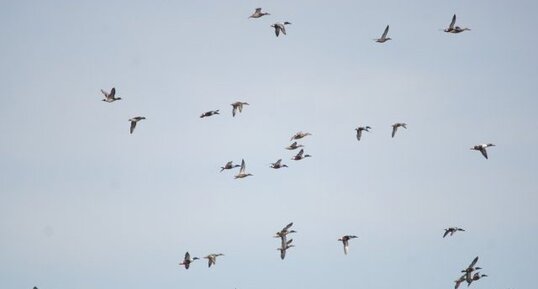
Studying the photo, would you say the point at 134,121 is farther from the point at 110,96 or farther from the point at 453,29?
the point at 453,29

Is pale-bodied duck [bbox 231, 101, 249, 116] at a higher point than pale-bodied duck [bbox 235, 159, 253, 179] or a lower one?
higher

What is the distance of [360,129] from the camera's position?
97.9 meters

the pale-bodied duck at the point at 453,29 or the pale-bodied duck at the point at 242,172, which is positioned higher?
the pale-bodied duck at the point at 453,29

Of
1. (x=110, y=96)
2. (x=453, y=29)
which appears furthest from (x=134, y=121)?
(x=453, y=29)

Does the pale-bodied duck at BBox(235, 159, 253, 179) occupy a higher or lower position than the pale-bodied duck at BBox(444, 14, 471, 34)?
lower

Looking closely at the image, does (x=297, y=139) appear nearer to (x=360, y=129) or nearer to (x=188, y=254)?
(x=360, y=129)

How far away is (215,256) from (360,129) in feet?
51.8

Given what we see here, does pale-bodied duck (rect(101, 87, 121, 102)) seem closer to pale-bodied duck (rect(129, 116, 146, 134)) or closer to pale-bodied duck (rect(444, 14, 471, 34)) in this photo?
pale-bodied duck (rect(129, 116, 146, 134))

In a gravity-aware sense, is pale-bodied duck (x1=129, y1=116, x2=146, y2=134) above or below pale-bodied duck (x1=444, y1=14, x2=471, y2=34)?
below

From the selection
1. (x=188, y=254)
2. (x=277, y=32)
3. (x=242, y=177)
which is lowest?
(x=188, y=254)

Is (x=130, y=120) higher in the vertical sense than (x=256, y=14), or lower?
lower

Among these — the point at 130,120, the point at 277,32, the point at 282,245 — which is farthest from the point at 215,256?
the point at 277,32

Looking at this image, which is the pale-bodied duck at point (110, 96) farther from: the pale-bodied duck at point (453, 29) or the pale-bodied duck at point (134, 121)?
the pale-bodied duck at point (453, 29)

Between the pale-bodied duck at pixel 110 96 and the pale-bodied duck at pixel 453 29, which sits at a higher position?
the pale-bodied duck at pixel 453 29
